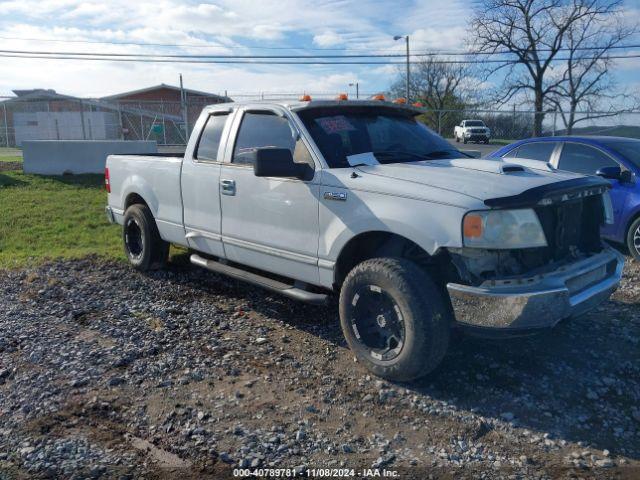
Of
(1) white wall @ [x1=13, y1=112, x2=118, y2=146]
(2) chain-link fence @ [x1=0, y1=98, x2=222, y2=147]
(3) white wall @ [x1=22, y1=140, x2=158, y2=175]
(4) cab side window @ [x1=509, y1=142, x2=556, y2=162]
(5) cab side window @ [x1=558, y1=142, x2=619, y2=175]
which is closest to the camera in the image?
(5) cab side window @ [x1=558, y1=142, x2=619, y2=175]

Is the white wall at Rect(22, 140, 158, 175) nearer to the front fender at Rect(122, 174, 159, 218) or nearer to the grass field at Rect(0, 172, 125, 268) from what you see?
the grass field at Rect(0, 172, 125, 268)

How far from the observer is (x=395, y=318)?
416cm

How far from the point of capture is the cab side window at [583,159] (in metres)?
7.76

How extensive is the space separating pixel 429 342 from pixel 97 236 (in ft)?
23.2

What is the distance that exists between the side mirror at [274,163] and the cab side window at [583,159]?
15.8 feet

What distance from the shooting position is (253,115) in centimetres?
557

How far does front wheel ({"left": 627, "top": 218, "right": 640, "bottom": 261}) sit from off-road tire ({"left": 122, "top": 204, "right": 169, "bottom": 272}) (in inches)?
218

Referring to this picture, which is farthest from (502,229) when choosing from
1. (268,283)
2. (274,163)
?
(268,283)

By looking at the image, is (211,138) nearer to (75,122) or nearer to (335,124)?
(335,124)

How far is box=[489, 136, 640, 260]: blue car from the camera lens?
24.2ft

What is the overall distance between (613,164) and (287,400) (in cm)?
565

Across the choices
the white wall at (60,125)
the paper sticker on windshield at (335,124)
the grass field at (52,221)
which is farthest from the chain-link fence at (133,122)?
the paper sticker on windshield at (335,124)

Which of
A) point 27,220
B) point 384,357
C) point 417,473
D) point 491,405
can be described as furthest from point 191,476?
point 27,220

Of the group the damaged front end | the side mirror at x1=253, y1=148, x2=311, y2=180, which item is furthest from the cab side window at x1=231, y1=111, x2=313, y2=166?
the damaged front end
